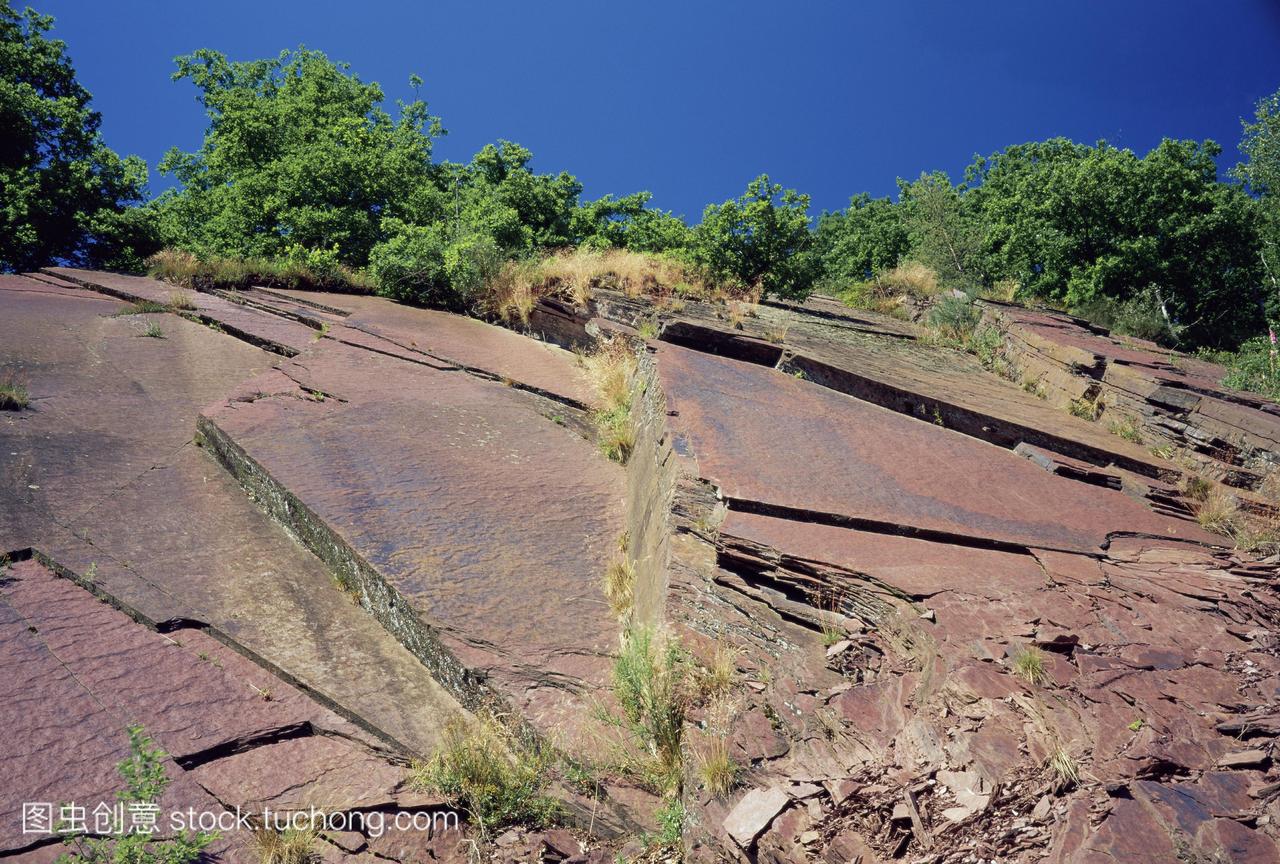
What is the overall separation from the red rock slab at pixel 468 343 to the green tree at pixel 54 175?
7.37 metres

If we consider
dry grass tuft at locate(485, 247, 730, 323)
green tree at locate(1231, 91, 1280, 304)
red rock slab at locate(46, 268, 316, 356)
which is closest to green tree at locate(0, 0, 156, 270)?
red rock slab at locate(46, 268, 316, 356)

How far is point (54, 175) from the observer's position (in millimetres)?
14617

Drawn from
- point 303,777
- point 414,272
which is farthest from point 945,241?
point 303,777

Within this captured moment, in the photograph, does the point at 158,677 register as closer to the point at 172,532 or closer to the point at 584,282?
the point at 172,532

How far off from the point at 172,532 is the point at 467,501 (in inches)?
69.8

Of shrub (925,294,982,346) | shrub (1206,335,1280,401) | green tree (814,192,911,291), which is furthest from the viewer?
green tree (814,192,911,291)

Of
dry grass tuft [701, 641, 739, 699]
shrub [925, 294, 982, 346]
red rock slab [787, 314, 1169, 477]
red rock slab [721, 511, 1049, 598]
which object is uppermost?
shrub [925, 294, 982, 346]

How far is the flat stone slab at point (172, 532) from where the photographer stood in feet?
12.1

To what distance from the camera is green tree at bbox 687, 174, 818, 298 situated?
428 inches

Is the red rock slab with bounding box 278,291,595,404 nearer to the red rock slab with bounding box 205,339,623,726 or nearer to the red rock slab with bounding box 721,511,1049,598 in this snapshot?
the red rock slab with bounding box 205,339,623,726

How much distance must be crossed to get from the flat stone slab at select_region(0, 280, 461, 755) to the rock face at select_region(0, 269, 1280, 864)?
0.08 ft

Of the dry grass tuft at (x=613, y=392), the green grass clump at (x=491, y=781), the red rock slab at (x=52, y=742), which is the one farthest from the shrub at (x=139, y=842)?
the dry grass tuft at (x=613, y=392)

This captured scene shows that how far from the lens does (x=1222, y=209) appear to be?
17.4 metres

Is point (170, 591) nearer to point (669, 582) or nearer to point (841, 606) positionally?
point (669, 582)
